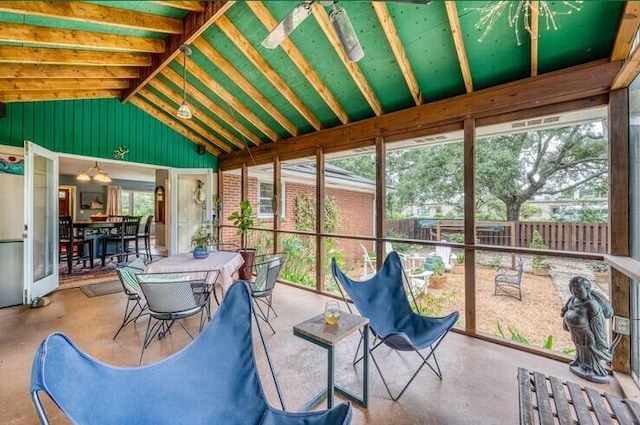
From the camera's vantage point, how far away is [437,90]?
11.0ft

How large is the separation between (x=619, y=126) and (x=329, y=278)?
4.13m

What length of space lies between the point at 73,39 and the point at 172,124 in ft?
9.56

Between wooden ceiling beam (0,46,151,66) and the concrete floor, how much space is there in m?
3.10

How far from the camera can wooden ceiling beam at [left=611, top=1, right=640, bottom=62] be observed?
191 centimetres

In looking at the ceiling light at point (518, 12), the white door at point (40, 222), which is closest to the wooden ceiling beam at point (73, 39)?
the white door at point (40, 222)

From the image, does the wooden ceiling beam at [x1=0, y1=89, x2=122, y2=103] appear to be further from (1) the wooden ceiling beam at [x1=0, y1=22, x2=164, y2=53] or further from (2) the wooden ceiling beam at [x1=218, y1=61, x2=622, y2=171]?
(2) the wooden ceiling beam at [x1=218, y1=61, x2=622, y2=171]

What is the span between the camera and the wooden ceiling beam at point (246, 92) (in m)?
3.61

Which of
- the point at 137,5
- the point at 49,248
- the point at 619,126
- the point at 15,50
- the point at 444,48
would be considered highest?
the point at 137,5

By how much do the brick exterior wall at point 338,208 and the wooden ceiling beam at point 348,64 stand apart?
337cm

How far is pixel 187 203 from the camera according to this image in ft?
21.6

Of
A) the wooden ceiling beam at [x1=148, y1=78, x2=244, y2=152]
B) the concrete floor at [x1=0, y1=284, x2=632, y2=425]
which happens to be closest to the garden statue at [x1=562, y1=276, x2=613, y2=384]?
the concrete floor at [x1=0, y1=284, x2=632, y2=425]

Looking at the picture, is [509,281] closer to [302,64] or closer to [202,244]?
[302,64]

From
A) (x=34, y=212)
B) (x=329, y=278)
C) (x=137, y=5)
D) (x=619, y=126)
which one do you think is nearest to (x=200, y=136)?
(x=34, y=212)

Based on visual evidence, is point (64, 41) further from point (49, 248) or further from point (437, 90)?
point (437, 90)
